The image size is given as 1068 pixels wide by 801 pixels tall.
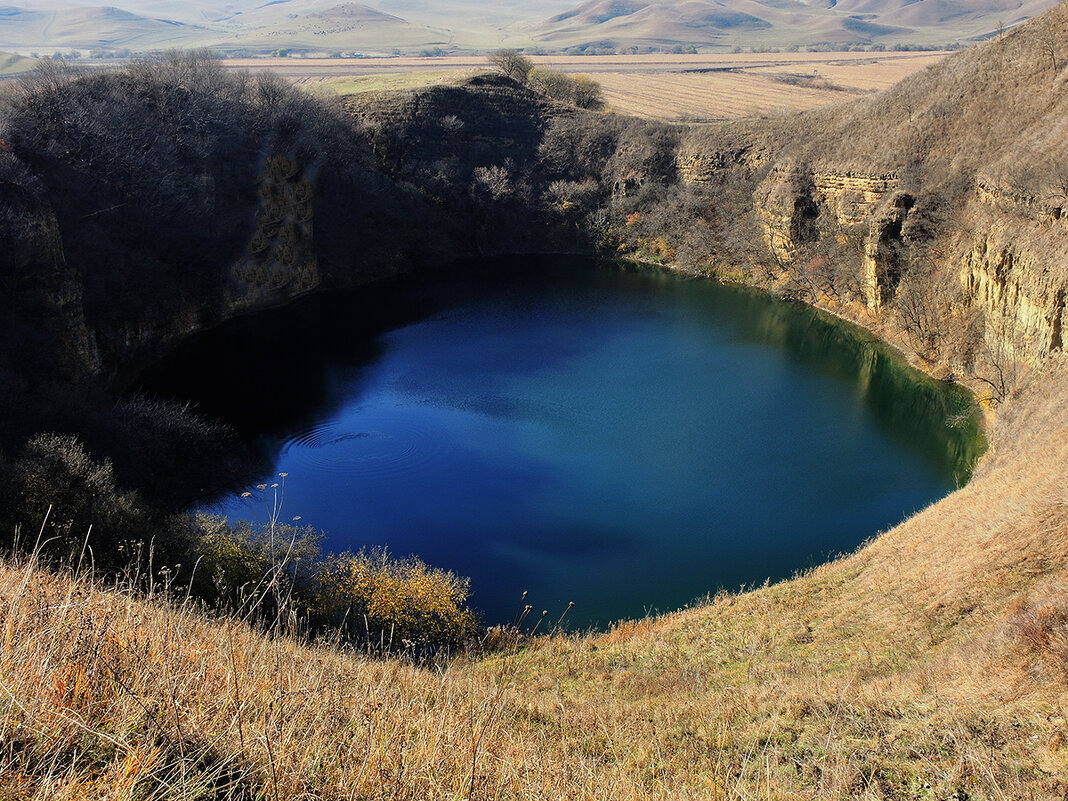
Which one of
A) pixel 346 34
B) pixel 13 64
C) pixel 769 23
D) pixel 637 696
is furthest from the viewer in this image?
pixel 769 23

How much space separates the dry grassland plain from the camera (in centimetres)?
6162

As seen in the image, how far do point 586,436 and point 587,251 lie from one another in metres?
27.5

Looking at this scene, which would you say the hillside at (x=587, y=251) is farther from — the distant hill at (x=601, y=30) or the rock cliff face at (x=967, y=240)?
the distant hill at (x=601, y=30)

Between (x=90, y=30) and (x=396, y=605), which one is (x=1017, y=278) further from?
(x=90, y=30)

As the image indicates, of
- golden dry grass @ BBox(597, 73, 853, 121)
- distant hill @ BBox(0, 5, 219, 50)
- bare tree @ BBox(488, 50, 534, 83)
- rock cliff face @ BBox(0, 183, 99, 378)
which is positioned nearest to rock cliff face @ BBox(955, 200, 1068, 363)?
rock cliff face @ BBox(0, 183, 99, 378)

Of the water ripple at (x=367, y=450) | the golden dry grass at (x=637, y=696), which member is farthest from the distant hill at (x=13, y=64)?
the golden dry grass at (x=637, y=696)

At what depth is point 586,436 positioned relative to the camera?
24531 millimetres

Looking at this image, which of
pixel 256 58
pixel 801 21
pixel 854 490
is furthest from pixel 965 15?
pixel 854 490

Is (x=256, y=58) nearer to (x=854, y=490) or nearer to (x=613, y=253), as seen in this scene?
(x=613, y=253)

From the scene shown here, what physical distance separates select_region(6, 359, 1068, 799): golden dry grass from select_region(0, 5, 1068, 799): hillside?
0.14ft

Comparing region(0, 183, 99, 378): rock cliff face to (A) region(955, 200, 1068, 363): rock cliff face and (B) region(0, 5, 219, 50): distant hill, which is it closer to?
(A) region(955, 200, 1068, 363): rock cliff face

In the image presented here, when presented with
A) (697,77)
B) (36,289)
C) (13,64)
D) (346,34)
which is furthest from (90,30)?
(36,289)

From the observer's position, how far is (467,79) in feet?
185

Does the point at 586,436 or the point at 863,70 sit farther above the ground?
the point at 863,70
